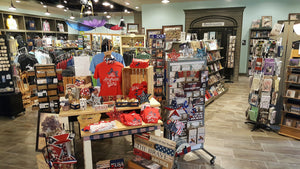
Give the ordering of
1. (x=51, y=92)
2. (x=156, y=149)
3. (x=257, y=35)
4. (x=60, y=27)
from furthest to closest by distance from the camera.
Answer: (x=60, y=27) < (x=257, y=35) < (x=51, y=92) < (x=156, y=149)

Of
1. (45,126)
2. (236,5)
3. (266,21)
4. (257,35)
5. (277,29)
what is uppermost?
(236,5)

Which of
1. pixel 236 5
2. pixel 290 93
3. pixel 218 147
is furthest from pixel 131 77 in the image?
pixel 236 5

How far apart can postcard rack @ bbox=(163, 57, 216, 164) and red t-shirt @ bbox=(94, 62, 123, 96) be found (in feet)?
2.56

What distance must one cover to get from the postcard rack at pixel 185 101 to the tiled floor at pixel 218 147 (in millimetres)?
368

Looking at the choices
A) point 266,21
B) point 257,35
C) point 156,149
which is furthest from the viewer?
point 257,35

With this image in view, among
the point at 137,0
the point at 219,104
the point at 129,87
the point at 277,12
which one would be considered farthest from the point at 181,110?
the point at 277,12

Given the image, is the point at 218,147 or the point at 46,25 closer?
the point at 218,147

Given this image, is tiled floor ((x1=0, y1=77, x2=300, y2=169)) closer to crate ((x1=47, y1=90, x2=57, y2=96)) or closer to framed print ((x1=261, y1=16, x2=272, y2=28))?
crate ((x1=47, y1=90, x2=57, y2=96))

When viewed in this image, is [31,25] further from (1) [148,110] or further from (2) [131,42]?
(1) [148,110]

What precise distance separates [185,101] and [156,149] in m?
0.83

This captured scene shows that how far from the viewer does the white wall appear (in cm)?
892

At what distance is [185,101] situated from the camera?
2.96 metres

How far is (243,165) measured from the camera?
303 cm

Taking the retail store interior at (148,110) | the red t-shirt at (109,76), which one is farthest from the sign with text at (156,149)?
the red t-shirt at (109,76)
